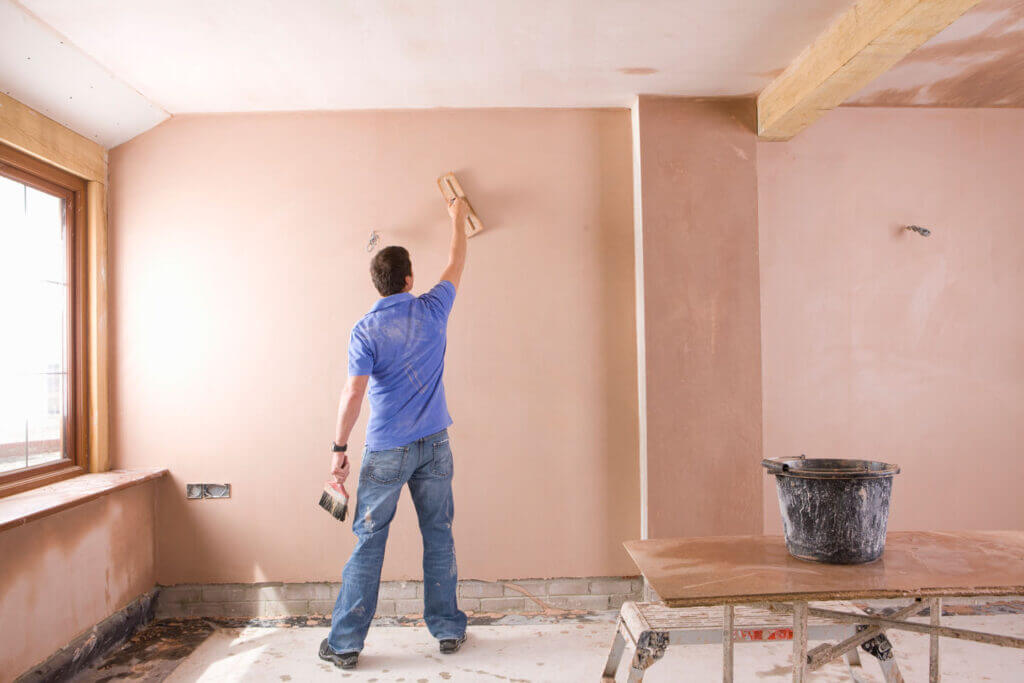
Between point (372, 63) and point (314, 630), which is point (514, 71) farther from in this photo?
point (314, 630)

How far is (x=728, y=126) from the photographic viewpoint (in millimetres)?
3051

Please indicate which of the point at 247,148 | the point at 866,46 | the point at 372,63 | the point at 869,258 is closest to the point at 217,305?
the point at 247,148

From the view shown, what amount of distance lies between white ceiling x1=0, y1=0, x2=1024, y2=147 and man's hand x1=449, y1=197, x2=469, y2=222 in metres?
0.48

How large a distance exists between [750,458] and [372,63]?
2337 millimetres

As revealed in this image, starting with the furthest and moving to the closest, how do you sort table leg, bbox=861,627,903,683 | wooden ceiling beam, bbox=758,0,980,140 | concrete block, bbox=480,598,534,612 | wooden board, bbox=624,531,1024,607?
concrete block, bbox=480,598,534,612, wooden ceiling beam, bbox=758,0,980,140, table leg, bbox=861,627,903,683, wooden board, bbox=624,531,1024,607

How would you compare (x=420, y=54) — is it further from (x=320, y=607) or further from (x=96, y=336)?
(x=320, y=607)

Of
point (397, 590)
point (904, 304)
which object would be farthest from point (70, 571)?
point (904, 304)

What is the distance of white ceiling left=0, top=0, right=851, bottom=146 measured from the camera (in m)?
2.27

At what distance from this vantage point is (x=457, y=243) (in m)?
2.90

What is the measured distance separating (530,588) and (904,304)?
2.27m

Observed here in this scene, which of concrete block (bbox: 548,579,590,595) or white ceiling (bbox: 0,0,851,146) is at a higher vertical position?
white ceiling (bbox: 0,0,851,146)

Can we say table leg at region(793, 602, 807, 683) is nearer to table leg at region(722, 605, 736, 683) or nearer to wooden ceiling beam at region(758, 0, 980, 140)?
table leg at region(722, 605, 736, 683)

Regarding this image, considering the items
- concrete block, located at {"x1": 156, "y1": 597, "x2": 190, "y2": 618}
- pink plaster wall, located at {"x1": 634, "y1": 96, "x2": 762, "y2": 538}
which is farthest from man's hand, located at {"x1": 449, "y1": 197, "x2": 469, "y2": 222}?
concrete block, located at {"x1": 156, "y1": 597, "x2": 190, "y2": 618}

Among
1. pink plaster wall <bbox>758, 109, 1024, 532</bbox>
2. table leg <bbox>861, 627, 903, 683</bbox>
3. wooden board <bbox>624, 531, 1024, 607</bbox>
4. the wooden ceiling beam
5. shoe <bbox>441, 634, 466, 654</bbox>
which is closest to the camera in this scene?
wooden board <bbox>624, 531, 1024, 607</bbox>
